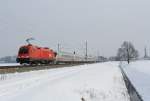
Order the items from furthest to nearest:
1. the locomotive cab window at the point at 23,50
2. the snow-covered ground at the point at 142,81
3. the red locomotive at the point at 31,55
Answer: the locomotive cab window at the point at 23,50 < the red locomotive at the point at 31,55 < the snow-covered ground at the point at 142,81

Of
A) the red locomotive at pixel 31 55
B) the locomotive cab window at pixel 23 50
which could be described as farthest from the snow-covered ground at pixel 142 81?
the locomotive cab window at pixel 23 50

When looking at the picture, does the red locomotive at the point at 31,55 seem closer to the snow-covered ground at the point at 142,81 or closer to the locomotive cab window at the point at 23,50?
the locomotive cab window at the point at 23,50

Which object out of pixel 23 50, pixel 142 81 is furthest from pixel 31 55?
pixel 142 81

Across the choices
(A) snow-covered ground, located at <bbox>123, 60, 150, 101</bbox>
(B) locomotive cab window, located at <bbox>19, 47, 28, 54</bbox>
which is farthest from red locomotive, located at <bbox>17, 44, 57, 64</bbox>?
(A) snow-covered ground, located at <bbox>123, 60, 150, 101</bbox>

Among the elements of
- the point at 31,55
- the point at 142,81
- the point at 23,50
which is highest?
the point at 23,50

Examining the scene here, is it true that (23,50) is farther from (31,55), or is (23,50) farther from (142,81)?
(142,81)

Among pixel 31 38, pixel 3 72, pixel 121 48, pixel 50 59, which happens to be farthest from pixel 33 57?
pixel 121 48

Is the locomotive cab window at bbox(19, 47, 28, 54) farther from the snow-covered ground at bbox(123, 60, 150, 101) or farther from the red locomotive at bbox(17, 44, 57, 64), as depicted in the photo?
the snow-covered ground at bbox(123, 60, 150, 101)

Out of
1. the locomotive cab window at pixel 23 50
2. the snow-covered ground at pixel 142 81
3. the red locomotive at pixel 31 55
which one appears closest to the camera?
the snow-covered ground at pixel 142 81

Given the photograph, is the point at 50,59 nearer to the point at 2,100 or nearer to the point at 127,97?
the point at 127,97

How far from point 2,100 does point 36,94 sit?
9.08 feet

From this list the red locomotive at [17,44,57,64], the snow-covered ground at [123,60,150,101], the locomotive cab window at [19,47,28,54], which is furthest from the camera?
the locomotive cab window at [19,47,28,54]

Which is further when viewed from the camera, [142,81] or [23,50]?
[23,50]

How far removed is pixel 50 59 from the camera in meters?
57.3
